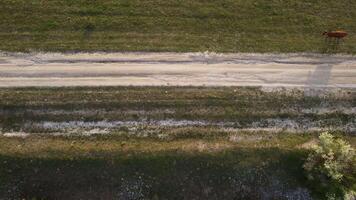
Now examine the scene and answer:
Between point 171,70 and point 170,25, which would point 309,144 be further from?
point 170,25

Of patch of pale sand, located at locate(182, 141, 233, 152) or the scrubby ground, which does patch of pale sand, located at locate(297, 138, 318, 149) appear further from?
patch of pale sand, located at locate(182, 141, 233, 152)

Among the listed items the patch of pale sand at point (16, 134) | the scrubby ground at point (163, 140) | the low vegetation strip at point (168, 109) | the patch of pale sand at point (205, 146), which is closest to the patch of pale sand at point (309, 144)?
the scrubby ground at point (163, 140)

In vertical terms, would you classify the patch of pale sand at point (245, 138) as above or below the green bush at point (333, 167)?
above

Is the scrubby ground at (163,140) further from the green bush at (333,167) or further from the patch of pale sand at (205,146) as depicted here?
the green bush at (333,167)

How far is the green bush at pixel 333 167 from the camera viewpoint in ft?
117

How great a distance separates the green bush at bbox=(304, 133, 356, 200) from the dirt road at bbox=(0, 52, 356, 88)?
7249 millimetres

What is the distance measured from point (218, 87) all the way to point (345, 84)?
11.1 m

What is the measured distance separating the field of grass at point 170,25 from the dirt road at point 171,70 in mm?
877

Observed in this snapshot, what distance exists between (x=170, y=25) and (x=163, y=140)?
12.0 meters

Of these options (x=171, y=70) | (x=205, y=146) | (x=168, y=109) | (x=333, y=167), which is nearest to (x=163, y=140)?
(x=168, y=109)

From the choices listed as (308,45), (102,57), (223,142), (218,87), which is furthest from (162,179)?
(308,45)

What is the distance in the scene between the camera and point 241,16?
4638 cm

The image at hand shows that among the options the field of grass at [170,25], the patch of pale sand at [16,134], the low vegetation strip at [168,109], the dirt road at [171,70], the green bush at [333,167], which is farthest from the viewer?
the field of grass at [170,25]

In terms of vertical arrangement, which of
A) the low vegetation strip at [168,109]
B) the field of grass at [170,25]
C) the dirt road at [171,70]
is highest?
the field of grass at [170,25]
